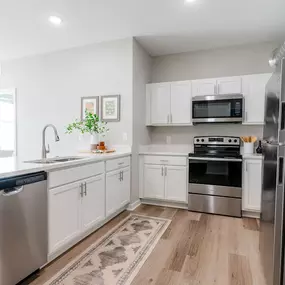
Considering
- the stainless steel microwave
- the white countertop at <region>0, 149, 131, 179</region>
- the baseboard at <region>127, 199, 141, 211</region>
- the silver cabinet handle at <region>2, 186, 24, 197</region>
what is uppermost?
the stainless steel microwave

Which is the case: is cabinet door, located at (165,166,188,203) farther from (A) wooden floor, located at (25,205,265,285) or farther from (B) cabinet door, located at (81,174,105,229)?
(B) cabinet door, located at (81,174,105,229)

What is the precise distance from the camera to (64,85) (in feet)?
12.7

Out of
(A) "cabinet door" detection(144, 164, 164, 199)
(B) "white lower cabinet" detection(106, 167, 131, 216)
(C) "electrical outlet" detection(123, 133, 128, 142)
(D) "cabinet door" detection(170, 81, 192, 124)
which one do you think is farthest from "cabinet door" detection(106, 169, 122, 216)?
(D) "cabinet door" detection(170, 81, 192, 124)

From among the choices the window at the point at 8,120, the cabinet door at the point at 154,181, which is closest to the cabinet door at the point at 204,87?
the cabinet door at the point at 154,181

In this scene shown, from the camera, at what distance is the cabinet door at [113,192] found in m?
2.85

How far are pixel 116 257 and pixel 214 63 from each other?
336 centimetres

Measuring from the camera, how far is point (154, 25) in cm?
303

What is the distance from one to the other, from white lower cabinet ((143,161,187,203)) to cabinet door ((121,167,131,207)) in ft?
1.30

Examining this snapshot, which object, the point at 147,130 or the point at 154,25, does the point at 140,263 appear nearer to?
the point at 147,130

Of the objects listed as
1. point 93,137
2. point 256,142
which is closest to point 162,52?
point 93,137

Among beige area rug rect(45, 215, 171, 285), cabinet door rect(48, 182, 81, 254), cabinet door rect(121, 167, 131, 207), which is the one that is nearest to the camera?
beige area rug rect(45, 215, 171, 285)

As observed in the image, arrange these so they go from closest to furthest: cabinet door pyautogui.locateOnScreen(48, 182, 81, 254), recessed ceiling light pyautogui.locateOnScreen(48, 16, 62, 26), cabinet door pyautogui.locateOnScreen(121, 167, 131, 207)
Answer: cabinet door pyautogui.locateOnScreen(48, 182, 81, 254)
recessed ceiling light pyautogui.locateOnScreen(48, 16, 62, 26)
cabinet door pyautogui.locateOnScreen(121, 167, 131, 207)

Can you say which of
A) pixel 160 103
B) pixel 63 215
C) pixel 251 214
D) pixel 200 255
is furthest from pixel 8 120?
pixel 251 214

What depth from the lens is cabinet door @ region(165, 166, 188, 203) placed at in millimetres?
3461
